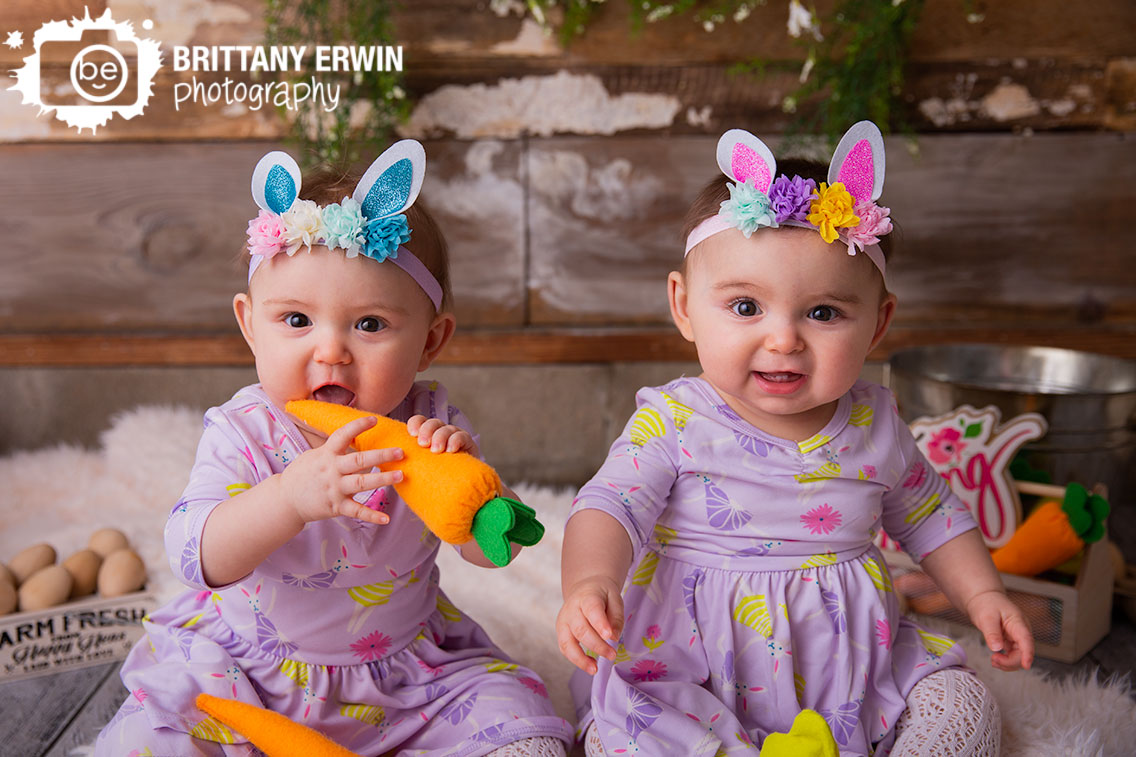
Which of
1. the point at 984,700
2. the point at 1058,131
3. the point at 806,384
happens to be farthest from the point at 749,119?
the point at 984,700

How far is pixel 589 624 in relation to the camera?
0.91 meters

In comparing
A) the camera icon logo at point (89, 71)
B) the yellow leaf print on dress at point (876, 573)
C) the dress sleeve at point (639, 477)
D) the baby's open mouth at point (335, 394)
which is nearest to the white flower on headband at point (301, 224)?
the baby's open mouth at point (335, 394)

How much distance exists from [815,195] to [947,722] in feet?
1.98

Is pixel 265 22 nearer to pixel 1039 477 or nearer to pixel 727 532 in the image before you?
pixel 727 532

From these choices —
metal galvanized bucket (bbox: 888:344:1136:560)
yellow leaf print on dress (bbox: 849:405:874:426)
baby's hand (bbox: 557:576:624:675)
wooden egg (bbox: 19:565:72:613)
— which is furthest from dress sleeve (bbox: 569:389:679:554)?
wooden egg (bbox: 19:565:72:613)

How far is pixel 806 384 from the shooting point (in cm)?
107

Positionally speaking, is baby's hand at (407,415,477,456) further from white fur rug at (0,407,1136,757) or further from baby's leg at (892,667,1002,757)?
baby's leg at (892,667,1002,757)

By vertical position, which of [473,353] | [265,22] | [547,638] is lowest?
[547,638]

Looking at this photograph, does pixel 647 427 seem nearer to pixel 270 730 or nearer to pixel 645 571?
pixel 645 571

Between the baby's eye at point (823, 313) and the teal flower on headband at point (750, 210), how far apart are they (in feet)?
0.35

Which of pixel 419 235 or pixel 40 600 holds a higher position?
pixel 419 235

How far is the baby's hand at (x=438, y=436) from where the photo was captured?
95 centimetres

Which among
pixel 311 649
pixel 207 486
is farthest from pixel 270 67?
pixel 311 649

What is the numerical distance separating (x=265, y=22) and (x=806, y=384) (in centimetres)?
149
